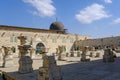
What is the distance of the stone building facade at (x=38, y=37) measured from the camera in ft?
97.6

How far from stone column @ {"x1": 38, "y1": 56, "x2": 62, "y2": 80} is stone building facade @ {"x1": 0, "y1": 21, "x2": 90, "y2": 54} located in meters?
20.9

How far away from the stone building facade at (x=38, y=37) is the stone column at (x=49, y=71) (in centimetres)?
2090

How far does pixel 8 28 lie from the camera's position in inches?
1197

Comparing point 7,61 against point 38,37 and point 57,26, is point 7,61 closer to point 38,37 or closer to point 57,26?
point 38,37

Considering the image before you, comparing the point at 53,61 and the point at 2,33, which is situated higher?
the point at 2,33

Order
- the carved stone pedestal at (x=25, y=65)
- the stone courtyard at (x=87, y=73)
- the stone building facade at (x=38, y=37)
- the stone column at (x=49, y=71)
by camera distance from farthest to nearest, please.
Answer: the stone building facade at (x=38, y=37), the carved stone pedestal at (x=25, y=65), the stone courtyard at (x=87, y=73), the stone column at (x=49, y=71)

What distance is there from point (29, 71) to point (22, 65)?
542mm

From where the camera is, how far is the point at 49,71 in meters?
6.65

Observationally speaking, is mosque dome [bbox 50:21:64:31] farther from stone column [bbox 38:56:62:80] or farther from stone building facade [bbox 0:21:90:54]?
stone column [bbox 38:56:62:80]

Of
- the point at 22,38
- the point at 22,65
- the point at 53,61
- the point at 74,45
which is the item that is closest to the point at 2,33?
the point at 22,38

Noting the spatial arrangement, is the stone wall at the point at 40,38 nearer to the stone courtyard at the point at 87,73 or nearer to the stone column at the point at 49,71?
the stone courtyard at the point at 87,73

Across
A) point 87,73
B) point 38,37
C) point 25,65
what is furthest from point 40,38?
point 87,73

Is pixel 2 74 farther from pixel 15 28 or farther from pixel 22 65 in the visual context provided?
pixel 15 28

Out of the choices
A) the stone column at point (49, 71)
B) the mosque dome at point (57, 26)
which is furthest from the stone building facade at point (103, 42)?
the stone column at point (49, 71)
